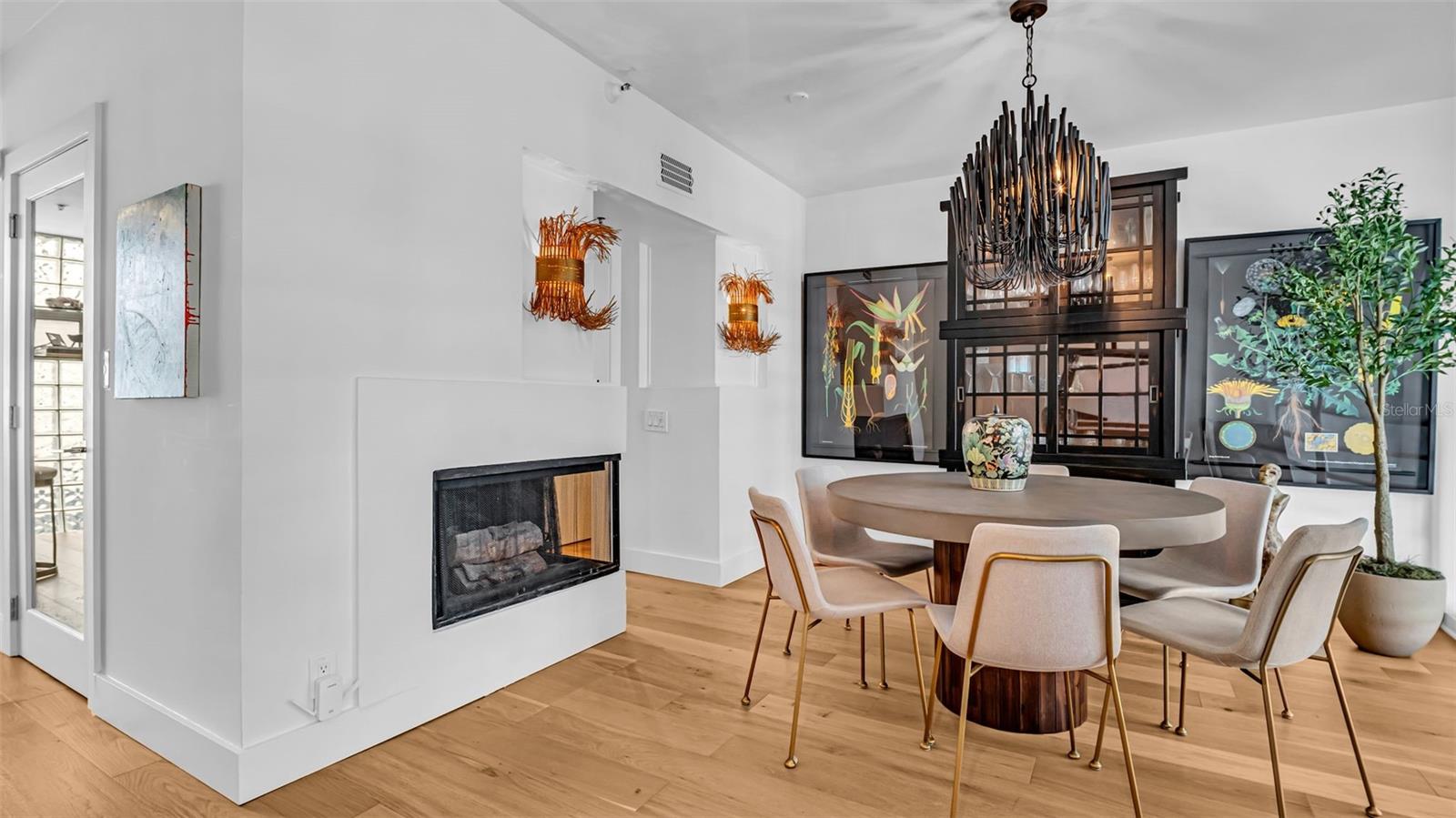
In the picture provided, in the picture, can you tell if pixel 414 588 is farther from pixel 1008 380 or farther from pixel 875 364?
pixel 1008 380

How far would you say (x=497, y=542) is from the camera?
8.77 feet

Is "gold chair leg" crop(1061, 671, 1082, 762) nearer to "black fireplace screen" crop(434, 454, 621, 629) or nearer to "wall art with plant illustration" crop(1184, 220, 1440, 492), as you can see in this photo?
"black fireplace screen" crop(434, 454, 621, 629)

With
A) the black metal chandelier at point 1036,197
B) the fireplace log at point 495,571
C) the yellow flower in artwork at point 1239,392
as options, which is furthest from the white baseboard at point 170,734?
the yellow flower in artwork at point 1239,392

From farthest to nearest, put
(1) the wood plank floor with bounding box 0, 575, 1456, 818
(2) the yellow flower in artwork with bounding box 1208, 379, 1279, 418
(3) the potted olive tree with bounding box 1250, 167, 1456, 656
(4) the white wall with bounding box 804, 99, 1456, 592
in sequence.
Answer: (2) the yellow flower in artwork with bounding box 1208, 379, 1279, 418
(4) the white wall with bounding box 804, 99, 1456, 592
(3) the potted olive tree with bounding box 1250, 167, 1456, 656
(1) the wood plank floor with bounding box 0, 575, 1456, 818

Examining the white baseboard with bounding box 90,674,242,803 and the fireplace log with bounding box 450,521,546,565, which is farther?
the fireplace log with bounding box 450,521,546,565

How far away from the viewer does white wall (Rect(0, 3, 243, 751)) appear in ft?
6.42

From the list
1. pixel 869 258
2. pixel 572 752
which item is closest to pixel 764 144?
pixel 869 258

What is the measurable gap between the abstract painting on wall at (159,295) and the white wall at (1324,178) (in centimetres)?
461

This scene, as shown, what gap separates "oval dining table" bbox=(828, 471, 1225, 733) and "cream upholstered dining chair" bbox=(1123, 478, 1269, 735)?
0.31 m

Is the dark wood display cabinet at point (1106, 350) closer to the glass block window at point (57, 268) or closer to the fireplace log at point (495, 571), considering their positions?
the fireplace log at point (495, 571)

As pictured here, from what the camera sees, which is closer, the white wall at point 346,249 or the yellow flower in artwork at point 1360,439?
the white wall at point 346,249

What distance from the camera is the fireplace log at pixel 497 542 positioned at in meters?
2.54

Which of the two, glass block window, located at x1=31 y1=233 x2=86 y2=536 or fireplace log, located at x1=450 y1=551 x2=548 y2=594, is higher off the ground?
glass block window, located at x1=31 y1=233 x2=86 y2=536

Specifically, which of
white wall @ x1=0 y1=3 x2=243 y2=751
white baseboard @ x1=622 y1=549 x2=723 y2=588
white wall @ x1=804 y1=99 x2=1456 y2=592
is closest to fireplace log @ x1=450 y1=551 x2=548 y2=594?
white wall @ x1=0 y1=3 x2=243 y2=751
